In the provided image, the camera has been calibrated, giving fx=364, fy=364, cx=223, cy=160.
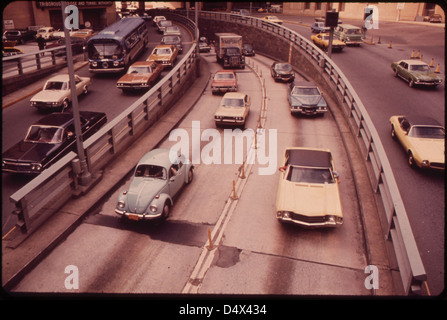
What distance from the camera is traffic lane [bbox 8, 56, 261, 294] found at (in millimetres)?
9305

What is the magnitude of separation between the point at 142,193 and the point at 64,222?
8.44ft

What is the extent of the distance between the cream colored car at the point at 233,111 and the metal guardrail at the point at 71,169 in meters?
3.28

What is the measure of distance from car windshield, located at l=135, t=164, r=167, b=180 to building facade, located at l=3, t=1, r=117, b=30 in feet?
133

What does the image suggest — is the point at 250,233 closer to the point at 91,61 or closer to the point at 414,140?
the point at 414,140

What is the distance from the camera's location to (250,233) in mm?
11445

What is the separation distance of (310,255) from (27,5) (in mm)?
55037

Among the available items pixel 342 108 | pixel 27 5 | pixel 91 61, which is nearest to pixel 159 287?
pixel 342 108

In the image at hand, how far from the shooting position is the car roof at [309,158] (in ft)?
41.3

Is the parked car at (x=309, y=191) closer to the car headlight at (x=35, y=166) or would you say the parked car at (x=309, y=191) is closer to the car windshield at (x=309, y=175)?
the car windshield at (x=309, y=175)

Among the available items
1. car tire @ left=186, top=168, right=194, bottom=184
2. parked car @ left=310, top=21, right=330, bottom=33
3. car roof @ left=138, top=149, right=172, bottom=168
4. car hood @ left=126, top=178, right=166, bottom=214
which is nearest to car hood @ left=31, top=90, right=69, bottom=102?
car roof @ left=138, top=149, right=172, bottom=168

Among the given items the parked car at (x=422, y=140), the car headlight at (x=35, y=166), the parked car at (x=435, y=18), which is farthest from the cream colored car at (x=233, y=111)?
the parked car at (x=435, y=18)

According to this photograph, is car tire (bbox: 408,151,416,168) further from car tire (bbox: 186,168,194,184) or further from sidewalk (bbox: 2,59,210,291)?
sidewalk (bbox: 2,59,210,291)

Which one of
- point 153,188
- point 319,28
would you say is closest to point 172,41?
point 319,28

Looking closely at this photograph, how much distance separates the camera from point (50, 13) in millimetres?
52875
